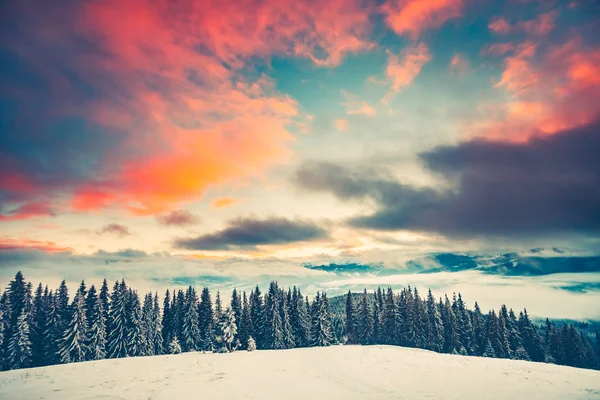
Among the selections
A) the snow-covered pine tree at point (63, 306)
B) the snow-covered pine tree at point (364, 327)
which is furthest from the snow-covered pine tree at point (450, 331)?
the snow-covered pine tree at point (63, 306)

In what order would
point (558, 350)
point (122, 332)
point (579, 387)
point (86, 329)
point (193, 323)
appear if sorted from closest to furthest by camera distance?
point (579, 387), point (86, 329), point (122, 332), point (193, 323), point (558, 350)

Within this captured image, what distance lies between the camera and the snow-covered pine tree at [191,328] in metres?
78.1

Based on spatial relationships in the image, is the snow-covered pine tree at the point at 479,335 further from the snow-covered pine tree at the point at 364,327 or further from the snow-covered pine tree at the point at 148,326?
the snow-covered pine tree at the point at 148,326

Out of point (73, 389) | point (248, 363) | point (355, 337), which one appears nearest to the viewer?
point (73, 389)

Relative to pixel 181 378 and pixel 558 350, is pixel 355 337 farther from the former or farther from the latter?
pixel 181 378

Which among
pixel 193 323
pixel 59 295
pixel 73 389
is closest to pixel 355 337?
pixel 193 323

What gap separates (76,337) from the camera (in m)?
61.1

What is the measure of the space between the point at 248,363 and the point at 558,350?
341 feet

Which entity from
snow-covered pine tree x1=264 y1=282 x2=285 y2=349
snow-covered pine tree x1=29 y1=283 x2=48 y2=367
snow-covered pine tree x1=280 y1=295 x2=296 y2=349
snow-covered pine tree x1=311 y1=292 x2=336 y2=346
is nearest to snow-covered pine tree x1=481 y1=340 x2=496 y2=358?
snow-covered pine tree x1=311 y1=292 x2=336 y2=346

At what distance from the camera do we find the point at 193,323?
260 feet

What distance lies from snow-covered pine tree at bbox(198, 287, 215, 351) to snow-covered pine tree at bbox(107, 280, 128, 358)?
18.0m

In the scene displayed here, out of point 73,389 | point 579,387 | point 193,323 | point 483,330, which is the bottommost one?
point 483,330

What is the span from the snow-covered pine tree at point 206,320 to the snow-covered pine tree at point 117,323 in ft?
58.9

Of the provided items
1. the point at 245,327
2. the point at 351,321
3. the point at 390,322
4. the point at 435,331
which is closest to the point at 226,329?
the point at 245,327
